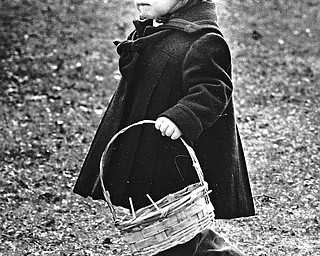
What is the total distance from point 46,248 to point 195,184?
111 cm

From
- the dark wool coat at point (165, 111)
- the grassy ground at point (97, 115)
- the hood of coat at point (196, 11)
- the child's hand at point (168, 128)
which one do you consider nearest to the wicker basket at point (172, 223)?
the child's hand at point (168, 128)

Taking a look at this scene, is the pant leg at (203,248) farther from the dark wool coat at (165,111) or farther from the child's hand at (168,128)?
the child's hand at (168,128)

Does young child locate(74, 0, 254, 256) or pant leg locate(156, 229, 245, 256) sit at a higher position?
young child locate(74, 0, 254, 256)

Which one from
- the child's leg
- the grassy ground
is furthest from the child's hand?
the grassy ground

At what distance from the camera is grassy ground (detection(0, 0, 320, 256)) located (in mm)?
4070

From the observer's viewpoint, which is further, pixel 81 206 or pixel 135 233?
pixel 81 206

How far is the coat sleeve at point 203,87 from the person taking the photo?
9.61 ft

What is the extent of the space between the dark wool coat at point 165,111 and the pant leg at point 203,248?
0.13 metres

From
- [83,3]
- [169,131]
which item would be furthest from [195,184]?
[83,3]

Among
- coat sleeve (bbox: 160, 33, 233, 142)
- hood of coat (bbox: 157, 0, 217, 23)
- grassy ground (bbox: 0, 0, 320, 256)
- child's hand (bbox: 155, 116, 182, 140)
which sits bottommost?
grassy ground (bbox: 0, 0, 320, 256)

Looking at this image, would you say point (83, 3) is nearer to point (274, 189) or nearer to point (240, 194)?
point (274, 189)

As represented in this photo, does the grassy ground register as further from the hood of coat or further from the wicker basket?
the hood of coat

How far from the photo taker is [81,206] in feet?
14.3

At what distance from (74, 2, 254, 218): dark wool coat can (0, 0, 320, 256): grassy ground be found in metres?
0.75
